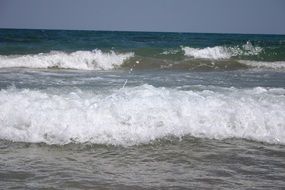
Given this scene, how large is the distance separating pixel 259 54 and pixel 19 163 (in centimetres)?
1594

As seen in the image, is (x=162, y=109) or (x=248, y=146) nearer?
(x=248, y=146)

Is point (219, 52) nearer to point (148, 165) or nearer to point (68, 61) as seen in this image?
point (68, 61)

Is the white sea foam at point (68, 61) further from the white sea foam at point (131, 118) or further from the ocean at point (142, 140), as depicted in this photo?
the white sea foam at point (131, 118)

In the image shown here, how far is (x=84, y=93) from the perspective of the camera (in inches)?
232

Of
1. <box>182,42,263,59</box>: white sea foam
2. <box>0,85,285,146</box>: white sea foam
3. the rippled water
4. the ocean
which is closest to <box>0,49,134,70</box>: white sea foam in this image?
<box>182,42,263,59</box>: white sea foam

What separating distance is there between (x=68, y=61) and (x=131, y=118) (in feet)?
27.8

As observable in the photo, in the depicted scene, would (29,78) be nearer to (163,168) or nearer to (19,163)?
(19,163)

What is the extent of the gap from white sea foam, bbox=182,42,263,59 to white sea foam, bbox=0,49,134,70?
401cm

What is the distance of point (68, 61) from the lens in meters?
12.8

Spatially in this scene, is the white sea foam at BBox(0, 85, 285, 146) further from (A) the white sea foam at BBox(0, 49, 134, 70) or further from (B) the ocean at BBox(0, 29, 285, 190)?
(A) the white sea foam at BBox(0, 49, 134, 70)

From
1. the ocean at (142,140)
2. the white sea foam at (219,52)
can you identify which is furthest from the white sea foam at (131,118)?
the white sea foam at (219,52)

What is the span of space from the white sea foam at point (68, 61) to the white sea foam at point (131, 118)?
6.76 m

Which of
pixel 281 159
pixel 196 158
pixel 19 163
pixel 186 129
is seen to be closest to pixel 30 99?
pixel 19 163

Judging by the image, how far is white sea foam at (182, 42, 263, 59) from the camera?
1647 cm
